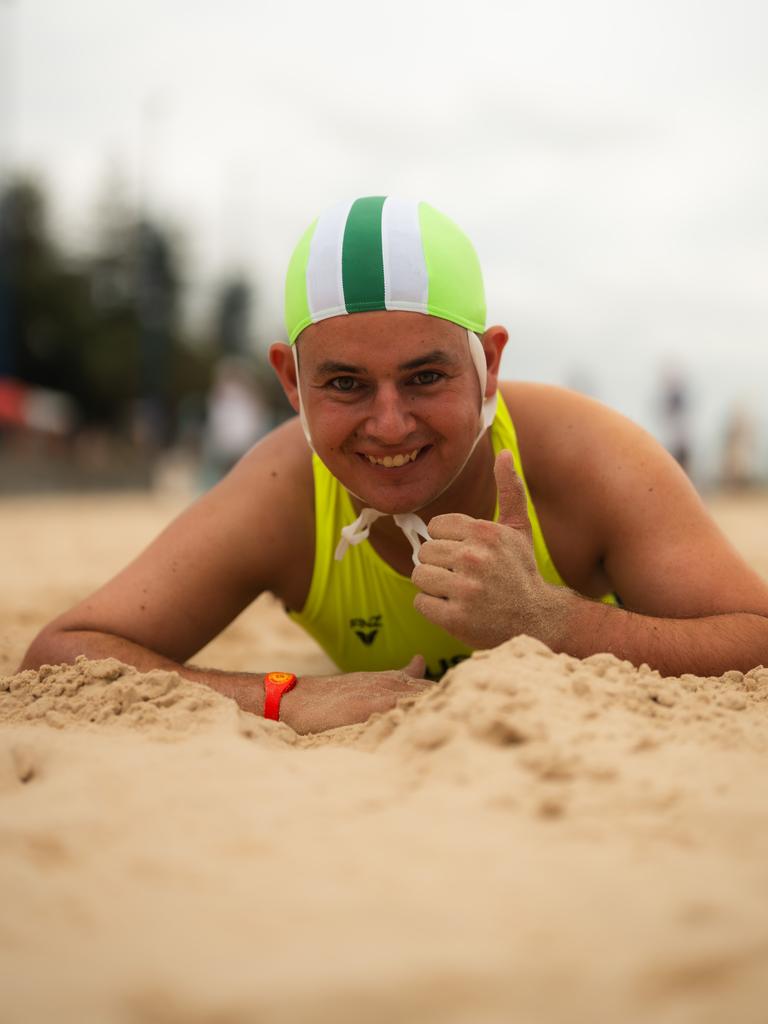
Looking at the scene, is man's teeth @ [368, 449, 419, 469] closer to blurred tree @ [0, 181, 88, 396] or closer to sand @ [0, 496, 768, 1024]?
sand @ [0, 496, 768, 1024]

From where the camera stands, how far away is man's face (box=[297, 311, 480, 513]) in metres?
2.58

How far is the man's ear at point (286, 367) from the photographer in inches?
115

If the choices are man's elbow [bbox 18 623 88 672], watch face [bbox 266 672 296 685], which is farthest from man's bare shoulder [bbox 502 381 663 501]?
man's elbow [bbox 18 623 88 672]

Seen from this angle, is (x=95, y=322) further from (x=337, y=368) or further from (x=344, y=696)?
(x=344, y=696)

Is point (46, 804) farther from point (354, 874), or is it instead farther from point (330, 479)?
point (330, 479)

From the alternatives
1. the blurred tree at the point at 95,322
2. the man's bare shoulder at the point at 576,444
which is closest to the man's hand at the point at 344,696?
the man's bare shoulder at the point at 576,444

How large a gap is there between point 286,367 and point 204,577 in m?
0.64

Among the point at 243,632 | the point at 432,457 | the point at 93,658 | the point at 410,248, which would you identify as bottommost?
Result: the point at 243,632

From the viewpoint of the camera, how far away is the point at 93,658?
106 inches

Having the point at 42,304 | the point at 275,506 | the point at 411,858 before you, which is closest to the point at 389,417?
the point at 275,506

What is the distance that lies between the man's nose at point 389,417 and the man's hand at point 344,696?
1.87 feet

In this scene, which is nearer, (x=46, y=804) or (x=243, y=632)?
(x=46, y=804)

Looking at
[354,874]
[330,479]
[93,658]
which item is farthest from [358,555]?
[354,874]

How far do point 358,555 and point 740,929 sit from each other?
177 cm
